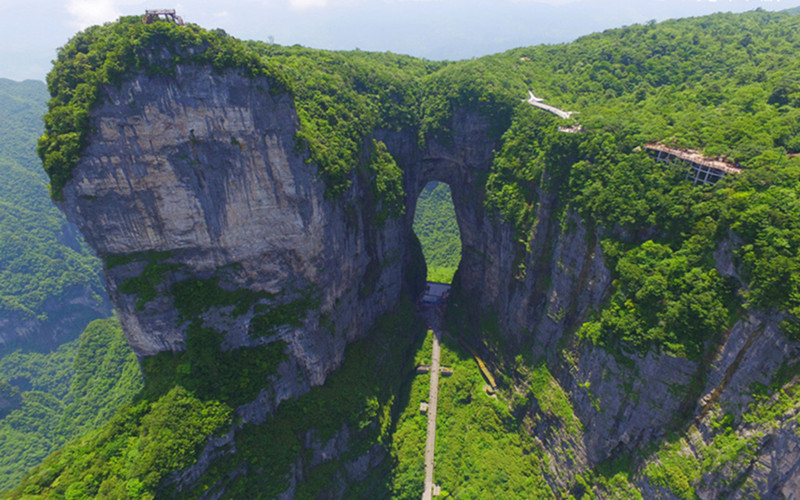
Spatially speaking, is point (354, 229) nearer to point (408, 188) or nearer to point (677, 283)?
point (408, 188)

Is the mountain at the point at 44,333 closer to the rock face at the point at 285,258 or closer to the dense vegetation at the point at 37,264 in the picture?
the dense vegetation at the point at 37,264

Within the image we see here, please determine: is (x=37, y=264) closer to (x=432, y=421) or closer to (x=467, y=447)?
(x=432, y=421)

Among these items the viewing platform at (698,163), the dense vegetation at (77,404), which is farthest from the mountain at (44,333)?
the viewing platform at (698,163)

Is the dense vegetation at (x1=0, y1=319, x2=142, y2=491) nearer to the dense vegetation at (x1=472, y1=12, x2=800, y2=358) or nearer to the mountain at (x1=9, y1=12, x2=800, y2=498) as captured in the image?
the mountain at (x1=9, y1=12, x2=800, y2=498)

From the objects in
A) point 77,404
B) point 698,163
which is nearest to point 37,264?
point 77,404

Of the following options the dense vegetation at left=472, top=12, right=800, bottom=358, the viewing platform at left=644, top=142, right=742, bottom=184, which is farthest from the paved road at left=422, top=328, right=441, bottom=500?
the viewing platform at left=644, top=142, right=742, bottom=184
